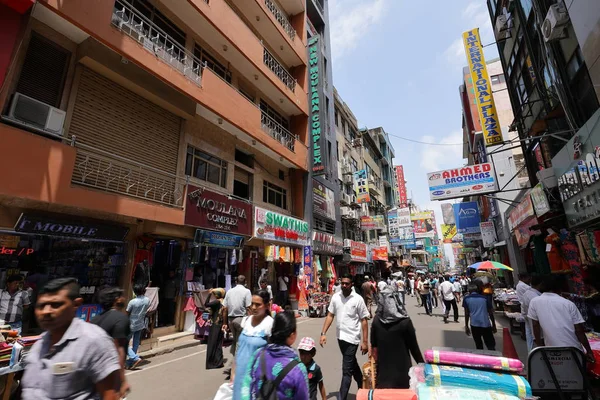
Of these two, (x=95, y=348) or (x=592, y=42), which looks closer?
(x=95, y=348)

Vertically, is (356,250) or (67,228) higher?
(356,250)

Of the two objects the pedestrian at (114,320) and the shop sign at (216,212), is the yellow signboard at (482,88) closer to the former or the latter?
the shop sign at (216,212)

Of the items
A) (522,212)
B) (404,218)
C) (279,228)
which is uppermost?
(404,218)

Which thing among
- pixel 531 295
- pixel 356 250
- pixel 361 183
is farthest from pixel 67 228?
pixel 361 183

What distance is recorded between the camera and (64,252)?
749 cm

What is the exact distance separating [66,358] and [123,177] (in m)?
7.24

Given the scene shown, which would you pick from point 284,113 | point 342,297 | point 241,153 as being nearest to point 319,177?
point 284,113

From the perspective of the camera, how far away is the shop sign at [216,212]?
9656 millimetres

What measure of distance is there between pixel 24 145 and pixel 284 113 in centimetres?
1349

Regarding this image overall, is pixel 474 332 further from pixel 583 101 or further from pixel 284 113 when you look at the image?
pixel 284 113

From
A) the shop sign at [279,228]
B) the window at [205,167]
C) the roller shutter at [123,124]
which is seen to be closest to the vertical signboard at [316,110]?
the shop sign at [279,228]

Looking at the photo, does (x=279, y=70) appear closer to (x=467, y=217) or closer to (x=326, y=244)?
(x=326, y=244)

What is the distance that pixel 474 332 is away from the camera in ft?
21.1

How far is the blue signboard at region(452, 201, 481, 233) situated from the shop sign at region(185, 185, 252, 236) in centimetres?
1860
